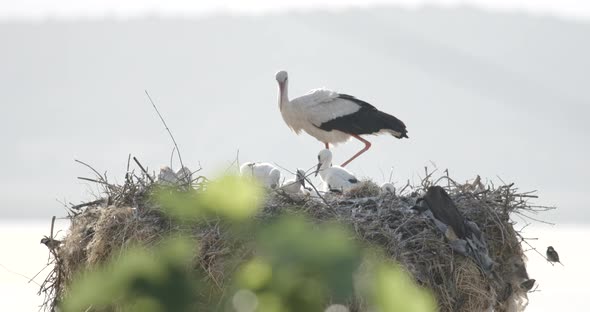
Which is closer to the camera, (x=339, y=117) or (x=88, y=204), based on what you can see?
(x=88, y=204)

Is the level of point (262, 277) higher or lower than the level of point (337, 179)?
higher

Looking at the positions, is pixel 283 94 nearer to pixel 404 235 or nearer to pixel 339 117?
pixel 339 117

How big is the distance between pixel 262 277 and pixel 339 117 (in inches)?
328

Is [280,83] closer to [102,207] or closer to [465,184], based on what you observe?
[465,184]

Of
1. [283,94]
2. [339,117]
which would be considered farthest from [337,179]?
[283,94]

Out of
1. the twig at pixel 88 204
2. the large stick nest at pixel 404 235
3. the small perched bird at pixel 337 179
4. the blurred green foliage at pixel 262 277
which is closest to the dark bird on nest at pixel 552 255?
the large stick nest at pixel 404 235

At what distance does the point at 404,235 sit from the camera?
4.38m

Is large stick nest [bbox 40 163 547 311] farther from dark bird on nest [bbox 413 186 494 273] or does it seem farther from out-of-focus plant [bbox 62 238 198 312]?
out-of-focus plant [bbox 62 238 198 312]

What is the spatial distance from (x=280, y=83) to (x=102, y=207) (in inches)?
189

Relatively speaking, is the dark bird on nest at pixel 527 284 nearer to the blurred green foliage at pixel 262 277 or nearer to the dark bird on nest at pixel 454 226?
the dark bird on nest at pixel 454 226

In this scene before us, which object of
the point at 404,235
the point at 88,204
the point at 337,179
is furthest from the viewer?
the point at 337,179

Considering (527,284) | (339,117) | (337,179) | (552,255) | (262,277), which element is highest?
(262,277)

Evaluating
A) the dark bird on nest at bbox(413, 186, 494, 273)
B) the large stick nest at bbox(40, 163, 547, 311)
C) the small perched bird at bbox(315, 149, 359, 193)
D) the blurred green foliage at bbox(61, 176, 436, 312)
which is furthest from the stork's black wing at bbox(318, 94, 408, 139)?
the blurred green foliage at bbox(61, 176, 436, 312)

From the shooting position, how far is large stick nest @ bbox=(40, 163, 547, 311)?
4098 mm
